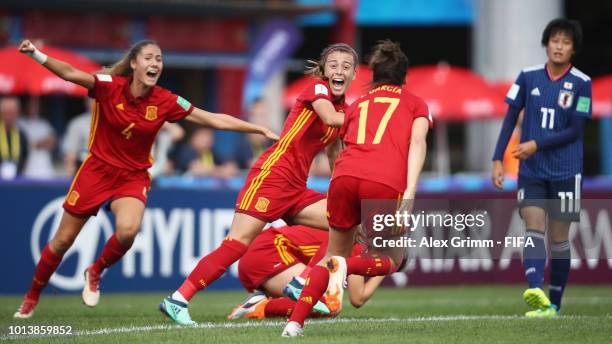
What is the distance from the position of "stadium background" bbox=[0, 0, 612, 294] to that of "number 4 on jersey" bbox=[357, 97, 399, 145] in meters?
6.10

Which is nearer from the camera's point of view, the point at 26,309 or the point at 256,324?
the point at 256,324

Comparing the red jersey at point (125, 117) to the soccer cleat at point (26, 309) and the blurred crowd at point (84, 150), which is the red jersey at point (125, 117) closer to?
the soccer cleat at point (26, 309)

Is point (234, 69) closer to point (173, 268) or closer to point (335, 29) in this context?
point (335, 29)

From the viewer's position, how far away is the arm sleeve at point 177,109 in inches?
382

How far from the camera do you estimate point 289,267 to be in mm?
9883

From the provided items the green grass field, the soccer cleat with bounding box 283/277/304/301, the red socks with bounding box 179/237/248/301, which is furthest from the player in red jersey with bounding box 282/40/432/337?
the red socks with bounding box 179/237/248/301

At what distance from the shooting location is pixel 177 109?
383 inches

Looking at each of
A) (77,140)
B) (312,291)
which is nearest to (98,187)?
(312,291)

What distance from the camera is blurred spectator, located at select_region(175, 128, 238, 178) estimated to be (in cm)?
1565

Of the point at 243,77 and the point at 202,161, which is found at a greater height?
the point at 243,77

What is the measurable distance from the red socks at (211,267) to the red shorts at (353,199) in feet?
3.47

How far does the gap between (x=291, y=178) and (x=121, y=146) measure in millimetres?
1498

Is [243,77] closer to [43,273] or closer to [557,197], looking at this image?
[43,273]

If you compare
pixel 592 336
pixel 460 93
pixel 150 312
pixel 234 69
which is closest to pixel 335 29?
pixel 234 69
